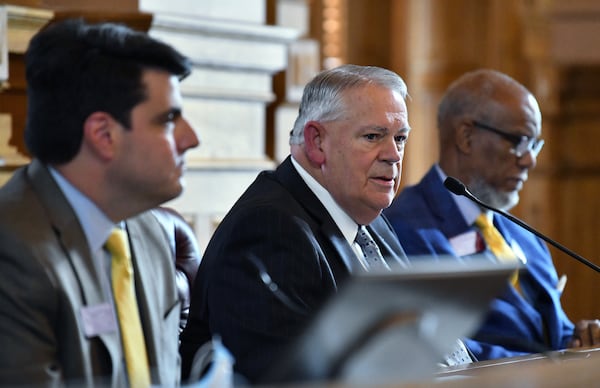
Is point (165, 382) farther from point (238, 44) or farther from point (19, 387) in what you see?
point (238, 44)

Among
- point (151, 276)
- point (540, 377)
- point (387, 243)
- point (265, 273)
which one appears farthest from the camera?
point (387, 243)

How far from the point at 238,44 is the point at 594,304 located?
3.05 metres

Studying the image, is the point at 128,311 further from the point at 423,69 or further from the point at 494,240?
the point at 423,69

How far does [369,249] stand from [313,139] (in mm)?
320

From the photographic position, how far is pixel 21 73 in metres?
3.65

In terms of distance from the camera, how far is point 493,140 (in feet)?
13.1

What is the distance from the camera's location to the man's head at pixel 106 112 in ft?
7.02

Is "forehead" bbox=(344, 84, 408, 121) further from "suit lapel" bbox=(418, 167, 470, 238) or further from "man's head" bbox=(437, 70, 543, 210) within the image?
"man's head" bbox=(437, 70, 543, 210)

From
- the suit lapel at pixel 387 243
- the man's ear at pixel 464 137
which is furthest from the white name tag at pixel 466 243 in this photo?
the suit lapel at pixel 387 243

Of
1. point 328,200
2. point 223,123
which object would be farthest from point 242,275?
point 223,123

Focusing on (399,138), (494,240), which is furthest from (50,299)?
(494,240)

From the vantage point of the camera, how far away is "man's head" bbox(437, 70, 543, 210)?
157 inches

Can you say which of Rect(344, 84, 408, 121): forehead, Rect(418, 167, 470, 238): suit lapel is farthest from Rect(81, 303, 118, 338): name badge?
Rect(418, 167, 470, 238): suit lapel

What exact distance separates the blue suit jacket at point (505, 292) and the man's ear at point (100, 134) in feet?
5.18
